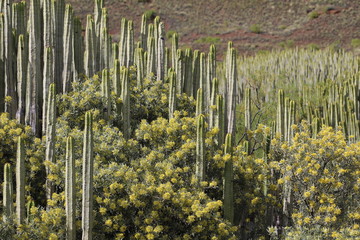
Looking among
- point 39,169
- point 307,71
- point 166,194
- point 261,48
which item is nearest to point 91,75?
point 39,169

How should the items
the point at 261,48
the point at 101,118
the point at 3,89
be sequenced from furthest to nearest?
the point at 261,48 → the point at 3,89 → the point at 101,118

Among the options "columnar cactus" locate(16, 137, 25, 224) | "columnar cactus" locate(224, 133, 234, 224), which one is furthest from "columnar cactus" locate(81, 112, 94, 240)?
"columnar cactus" locate(224, 133, 234, 224)

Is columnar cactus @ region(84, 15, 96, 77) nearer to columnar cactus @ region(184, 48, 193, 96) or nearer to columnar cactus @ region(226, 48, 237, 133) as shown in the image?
columnar cactus @ region(184, 48, 193, 96)

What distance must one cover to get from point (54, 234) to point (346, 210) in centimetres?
404

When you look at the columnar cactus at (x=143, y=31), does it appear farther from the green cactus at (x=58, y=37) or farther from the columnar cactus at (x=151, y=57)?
the green cactus at (x=58, y=37)

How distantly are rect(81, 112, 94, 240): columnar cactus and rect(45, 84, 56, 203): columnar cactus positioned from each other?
1.02 meters

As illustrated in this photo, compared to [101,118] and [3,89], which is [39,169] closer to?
[101,118]

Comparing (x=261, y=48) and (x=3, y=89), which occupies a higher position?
(x=261, y=48)

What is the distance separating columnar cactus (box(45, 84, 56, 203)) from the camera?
7.40 m

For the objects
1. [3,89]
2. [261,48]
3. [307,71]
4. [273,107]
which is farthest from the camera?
[261,48]

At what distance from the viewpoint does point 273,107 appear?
1744 centimetres

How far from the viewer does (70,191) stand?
254 inches

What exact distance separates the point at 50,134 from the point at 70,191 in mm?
1234

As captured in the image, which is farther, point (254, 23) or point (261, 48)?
point (254, 23)
